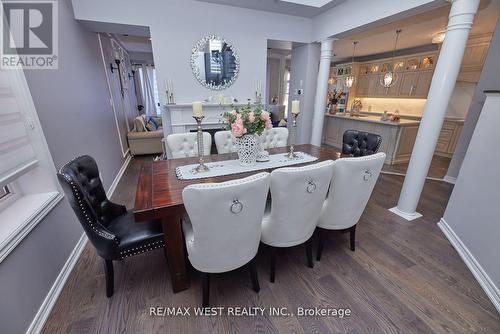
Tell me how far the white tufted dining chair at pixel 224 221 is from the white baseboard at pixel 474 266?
172 centimetres

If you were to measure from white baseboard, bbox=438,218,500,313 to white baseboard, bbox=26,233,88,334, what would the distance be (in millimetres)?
2929

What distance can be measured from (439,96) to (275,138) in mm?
1722

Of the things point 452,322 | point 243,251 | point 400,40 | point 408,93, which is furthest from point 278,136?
point 408,93

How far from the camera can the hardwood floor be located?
1.31 m

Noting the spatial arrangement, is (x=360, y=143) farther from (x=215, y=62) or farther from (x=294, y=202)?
(x=215, y=62)

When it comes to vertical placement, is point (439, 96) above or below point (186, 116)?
above

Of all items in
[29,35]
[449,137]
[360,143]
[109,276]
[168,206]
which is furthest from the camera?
[449,137]

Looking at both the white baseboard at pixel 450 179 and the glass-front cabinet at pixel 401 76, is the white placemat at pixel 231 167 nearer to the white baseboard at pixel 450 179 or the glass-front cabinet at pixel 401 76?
the white baseboard at pixel 450 179

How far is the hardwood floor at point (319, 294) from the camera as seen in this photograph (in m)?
1.31

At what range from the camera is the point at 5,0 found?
1.38 m

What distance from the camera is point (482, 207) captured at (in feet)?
5.72

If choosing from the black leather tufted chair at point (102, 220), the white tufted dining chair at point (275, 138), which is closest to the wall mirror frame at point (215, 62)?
the white tufted dining chair at point (275, 138)

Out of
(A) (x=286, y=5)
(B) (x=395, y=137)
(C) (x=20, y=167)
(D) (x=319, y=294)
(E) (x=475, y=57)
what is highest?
(A) (x=286, y=5)

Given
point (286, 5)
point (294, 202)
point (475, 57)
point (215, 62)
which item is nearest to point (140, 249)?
point (294, 202)
